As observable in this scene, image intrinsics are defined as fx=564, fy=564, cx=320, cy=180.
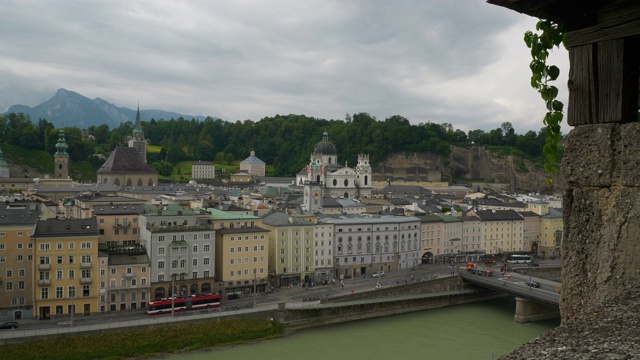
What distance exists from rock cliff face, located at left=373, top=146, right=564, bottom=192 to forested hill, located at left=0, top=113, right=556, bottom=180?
1.31 m

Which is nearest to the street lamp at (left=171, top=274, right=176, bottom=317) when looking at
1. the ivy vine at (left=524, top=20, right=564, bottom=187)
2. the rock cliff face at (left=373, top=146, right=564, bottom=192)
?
the ivy vine at (left=524, top=20, right=564, bottom=187)

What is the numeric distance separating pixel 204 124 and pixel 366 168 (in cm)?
4842

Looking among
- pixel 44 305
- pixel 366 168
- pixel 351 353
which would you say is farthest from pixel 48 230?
pixel 366 168

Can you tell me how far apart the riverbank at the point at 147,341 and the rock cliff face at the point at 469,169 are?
53139 millimetres

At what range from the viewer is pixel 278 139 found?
84688mm

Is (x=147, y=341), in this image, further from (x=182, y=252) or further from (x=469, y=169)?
(x=469, y=169)

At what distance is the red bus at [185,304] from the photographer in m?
21.5

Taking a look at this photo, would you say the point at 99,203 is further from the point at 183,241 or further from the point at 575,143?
the point at 575,143

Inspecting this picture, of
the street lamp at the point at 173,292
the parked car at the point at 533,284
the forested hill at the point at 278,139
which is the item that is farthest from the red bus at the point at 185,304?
the forested hill at the point at 278,139

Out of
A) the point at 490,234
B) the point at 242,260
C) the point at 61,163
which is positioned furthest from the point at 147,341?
the point at 61,163

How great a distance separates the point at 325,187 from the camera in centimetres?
5350

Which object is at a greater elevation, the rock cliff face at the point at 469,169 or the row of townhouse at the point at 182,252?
the rock cliff face at the point at 469,169

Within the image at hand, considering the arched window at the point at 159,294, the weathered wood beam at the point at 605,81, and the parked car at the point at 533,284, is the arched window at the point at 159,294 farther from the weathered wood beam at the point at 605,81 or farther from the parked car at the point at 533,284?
the weathered wood beam at the point at 605,81

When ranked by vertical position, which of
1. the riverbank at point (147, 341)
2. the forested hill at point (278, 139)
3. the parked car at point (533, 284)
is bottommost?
the riverbank at point (147, 341)
